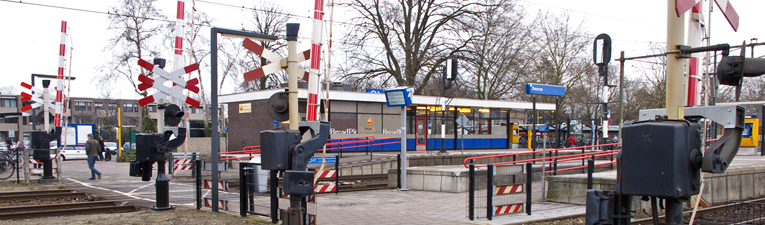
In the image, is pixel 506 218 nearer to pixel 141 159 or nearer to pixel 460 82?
pixel 141 159

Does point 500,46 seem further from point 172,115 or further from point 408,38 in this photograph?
point 172,115

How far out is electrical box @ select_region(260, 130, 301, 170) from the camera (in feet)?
18.2

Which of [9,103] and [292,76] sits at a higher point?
[292,76]

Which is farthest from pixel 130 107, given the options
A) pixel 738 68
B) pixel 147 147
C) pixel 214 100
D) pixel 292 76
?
pixel 738 68

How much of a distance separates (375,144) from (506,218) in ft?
57.8

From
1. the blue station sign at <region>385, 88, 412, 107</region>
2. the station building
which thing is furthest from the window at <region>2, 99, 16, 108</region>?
the blue station sign at <region>385, 88, 412, 107</region>

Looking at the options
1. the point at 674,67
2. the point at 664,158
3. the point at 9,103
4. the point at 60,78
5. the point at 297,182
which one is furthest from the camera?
the point at 9,103

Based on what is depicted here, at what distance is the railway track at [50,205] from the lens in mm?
9695

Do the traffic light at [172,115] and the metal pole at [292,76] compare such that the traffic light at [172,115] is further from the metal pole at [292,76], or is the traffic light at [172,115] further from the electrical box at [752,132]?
the electrical box at [752,132]

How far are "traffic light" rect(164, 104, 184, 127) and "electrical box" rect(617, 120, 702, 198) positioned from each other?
25.5 ft

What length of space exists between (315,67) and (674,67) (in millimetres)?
3692

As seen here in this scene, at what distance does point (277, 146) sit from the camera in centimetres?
557

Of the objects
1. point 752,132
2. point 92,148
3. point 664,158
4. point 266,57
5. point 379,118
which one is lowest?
point 92,148

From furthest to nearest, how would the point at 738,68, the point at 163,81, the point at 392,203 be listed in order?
the point at 392,203 < the point at 163,81 < the point at 738,68
